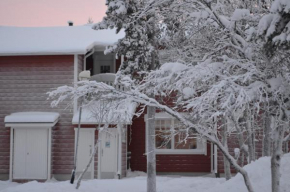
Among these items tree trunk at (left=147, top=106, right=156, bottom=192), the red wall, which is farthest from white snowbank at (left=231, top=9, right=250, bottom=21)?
the red wall

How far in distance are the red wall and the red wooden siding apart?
10.2 feet

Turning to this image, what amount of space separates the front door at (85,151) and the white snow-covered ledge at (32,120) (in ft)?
4.70

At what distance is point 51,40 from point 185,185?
985 centimetres

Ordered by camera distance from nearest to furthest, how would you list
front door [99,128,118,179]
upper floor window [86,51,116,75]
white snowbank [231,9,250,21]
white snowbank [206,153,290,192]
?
white snowbank [231,9,250,21] < white snowbank [206,153,290,192] < front door [99,128,118,179] < upper floor window [86,51,116,75]

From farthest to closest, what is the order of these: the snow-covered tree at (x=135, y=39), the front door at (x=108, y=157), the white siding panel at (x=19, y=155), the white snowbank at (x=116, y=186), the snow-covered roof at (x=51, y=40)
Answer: the snow-covered roof at (x=51, y=40) → the white siding panel at (x=19, y=155) → the front door at (x=108, y=157) → the white snowbank at (x=116, y=186) → the snow-covered tree at (x=135, y=39)

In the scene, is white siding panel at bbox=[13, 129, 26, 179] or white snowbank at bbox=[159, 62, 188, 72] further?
white siding panel at bbox=[13, 129, 26, 179]

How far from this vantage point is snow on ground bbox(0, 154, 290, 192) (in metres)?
10.7

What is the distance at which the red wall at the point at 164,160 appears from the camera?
18.9 m

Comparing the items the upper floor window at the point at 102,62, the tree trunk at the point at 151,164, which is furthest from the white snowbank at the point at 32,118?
the tree trunk at the point at 151,164

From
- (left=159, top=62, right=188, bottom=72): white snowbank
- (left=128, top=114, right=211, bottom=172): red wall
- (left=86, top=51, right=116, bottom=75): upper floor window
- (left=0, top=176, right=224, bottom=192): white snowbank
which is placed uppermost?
(left=86, top=51, right=116, bottom=75): upper floor window

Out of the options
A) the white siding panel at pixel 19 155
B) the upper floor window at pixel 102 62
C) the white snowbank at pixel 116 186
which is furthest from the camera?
the upper floor window at pixel 102 62

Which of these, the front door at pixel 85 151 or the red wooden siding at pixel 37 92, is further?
the red wooden siding at pixel 37 92

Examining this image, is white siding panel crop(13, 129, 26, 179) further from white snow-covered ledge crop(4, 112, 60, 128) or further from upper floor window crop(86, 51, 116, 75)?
upper floor window crop(86, 51, 116, 75)

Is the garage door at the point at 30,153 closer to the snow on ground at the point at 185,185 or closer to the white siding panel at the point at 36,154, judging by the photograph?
the white siding panel at the point at 36,154
